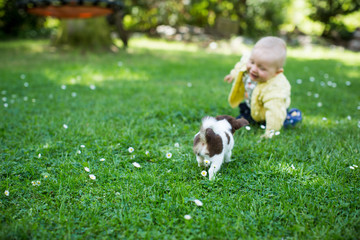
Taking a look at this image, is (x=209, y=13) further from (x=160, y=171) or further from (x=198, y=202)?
(x=198, y=202)

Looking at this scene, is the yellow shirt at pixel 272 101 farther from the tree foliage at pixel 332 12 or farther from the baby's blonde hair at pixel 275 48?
the tree foliage at pixel 332 12

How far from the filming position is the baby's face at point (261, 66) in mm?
2885

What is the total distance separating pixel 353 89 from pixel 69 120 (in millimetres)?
5050

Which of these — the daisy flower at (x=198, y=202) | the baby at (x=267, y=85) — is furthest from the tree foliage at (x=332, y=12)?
the daisy flower at (x=198, y=202)

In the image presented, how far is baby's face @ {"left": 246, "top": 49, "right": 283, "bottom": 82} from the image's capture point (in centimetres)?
288

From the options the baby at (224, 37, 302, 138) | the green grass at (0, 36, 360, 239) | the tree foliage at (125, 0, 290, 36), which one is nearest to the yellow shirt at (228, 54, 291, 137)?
the baby at (224, 37, 302, 138)

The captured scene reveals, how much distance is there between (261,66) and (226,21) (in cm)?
1116

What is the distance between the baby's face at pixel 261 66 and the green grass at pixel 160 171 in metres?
0.64

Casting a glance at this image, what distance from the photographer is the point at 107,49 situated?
8266mm

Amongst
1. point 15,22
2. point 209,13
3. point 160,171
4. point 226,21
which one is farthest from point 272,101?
point 15,22

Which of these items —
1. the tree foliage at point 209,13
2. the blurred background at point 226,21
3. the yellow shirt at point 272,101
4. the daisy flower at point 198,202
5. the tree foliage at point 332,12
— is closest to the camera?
the daisy flower at point 198,202

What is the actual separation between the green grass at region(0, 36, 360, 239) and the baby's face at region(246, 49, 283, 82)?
643mm

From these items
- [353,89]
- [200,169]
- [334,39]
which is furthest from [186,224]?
[334,39]

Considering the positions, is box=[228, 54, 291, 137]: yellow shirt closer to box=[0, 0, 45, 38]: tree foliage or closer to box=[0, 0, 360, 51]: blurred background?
box=[0, 0, 360, 51]: blurred background
